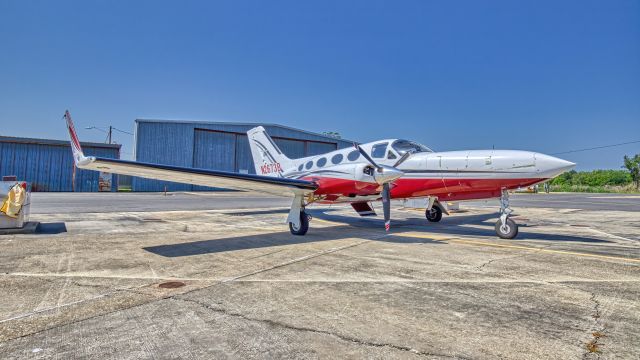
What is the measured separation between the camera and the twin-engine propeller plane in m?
8.55

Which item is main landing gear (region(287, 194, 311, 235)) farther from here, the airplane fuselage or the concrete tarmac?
the concrete tarmac

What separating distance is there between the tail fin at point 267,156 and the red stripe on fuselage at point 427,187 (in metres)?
4.44

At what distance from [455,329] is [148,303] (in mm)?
3487

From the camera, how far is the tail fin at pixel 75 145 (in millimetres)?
7025

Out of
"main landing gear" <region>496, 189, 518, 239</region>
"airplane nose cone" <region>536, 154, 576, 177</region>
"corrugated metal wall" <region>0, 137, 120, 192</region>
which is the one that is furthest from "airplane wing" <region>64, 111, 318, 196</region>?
"corrugated metal wall" <region>0, 137, 120, 192</region>

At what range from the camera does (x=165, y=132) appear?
43094 millimetres

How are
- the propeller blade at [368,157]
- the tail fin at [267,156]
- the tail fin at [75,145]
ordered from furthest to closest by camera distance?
the tail fin at [267,156], the propeller blade at [368,157], the tail fin at [75,145]

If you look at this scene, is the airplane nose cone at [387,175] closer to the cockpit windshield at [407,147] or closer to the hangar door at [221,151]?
the cockpit windshield at [407,147]

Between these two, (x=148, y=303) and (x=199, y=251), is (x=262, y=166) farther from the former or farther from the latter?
(x=148, y=303)

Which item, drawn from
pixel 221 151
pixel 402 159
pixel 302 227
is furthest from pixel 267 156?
pixel 221 151

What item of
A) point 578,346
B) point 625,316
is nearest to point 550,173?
point 625,316

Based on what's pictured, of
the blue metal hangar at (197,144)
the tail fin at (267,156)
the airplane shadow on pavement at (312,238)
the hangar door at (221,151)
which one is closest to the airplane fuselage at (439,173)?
the airplane shadow on pavement at (312,238)

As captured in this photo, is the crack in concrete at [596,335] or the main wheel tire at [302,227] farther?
the main wheel tire at [302,227]

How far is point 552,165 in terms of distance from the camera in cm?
831
